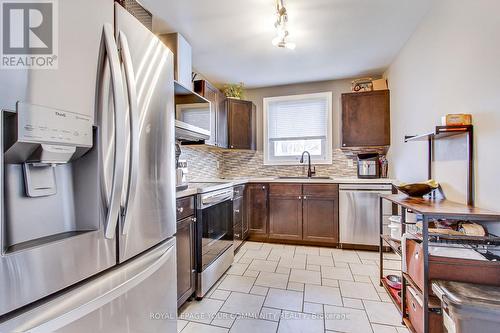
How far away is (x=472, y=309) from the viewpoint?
102 cm

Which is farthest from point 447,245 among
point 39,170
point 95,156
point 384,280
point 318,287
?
point 39,170

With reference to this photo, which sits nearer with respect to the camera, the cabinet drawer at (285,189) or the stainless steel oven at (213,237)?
the stainless steel oven at (213,237)

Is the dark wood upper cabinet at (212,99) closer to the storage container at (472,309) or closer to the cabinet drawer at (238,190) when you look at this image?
the cabinet drawer at (238,190)

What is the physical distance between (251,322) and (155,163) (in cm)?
140

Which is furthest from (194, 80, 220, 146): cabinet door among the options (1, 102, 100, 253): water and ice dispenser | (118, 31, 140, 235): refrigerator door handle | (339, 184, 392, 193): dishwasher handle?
(1, 102, 100, 253): water and ice dispenser

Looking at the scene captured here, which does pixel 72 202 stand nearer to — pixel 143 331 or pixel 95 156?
pixel 95 156

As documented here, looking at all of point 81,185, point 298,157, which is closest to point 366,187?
point 298,157

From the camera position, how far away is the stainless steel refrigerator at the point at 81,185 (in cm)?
61

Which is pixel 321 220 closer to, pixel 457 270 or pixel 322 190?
pixel 322 190

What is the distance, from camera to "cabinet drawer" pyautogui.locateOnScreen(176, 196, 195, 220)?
1.77 metres

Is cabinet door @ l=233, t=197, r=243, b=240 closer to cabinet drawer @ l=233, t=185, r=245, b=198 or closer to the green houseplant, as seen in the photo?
cabinet drawer @ l=233, t=185, r=245, b=198

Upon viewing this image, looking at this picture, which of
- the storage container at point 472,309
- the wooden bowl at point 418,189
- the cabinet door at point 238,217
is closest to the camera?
the storage container at point 472,309

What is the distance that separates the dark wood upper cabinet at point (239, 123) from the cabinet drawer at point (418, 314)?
2773 millimetres

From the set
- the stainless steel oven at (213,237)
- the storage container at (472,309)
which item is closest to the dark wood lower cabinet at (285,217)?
the stainless steel oven at (213,237)
